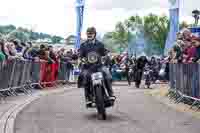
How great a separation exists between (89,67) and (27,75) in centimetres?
876

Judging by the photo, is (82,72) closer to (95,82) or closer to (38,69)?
(95,82)

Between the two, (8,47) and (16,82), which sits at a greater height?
(8,47)

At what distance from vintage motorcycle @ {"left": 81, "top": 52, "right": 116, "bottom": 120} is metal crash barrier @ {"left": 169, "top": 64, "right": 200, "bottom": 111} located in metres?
3.25

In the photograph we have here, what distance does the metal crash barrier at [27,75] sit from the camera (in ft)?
57.5

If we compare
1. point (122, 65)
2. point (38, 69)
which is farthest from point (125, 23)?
point (38, 69)

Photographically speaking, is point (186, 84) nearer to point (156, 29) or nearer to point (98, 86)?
point (98, 86)

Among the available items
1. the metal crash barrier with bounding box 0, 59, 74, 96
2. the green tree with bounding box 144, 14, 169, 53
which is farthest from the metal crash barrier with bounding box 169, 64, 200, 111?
the green tree with bounding box 144, 14, 169, 53

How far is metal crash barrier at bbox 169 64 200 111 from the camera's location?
596 inches

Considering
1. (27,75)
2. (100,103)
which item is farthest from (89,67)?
(27,75)

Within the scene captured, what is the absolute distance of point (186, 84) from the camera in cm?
1650

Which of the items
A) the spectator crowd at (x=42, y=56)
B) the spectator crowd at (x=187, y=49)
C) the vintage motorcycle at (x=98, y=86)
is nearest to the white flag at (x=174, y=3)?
the spectator crowd at (x=42, y=56)

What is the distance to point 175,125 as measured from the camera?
1138 centimetres

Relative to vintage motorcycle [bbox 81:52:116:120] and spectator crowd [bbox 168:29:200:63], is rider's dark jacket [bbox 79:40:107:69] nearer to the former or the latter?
vintage motorcycle [bbox 81:52:116:120]

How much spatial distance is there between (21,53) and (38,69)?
206cm
